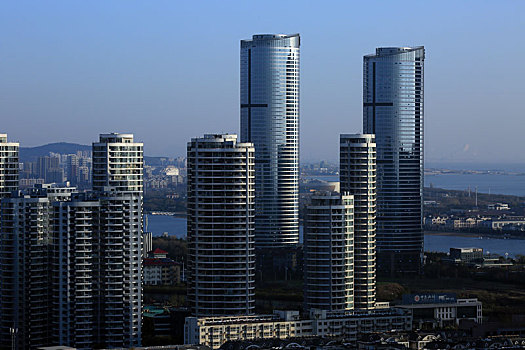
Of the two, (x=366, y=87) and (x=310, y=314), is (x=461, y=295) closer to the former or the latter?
(x=310, y=314)

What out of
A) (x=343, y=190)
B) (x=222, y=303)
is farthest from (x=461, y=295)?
(x=222, y=303)

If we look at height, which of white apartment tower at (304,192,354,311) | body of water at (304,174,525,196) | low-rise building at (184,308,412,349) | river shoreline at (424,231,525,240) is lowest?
low-rise building at (184,308,412,349)

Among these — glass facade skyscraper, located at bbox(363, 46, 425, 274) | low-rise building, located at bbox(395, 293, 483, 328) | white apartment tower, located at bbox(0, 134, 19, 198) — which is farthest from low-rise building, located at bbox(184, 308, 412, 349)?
glass facade skyscraper, located at bbox(363, 46, 425, 274)

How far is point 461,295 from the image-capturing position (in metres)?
40.6

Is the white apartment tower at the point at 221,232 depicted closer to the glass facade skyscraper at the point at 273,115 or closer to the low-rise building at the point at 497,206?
the glass facade skyscraper at the point at 273,115

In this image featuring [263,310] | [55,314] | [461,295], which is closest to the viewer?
[55,314]

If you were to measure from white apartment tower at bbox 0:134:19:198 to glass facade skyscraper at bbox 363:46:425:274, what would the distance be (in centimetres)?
1993

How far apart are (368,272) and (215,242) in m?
4.55

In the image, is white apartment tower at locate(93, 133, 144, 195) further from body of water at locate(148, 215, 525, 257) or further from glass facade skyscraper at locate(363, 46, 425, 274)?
body of water at locate(148, 215, 525, 257)

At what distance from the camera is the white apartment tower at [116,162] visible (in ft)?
112

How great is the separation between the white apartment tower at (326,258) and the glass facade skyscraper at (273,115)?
61.3 ft

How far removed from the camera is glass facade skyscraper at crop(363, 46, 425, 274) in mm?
52375

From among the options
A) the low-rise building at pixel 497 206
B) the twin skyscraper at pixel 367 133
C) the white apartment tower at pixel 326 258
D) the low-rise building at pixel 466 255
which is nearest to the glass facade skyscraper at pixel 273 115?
the twin skyscraper at pixel 367 133

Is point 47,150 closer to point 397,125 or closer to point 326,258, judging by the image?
point 397,125
